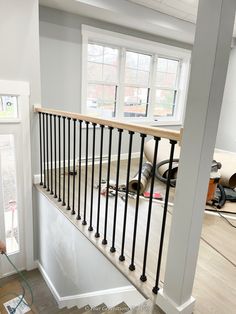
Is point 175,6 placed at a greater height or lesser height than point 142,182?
greater

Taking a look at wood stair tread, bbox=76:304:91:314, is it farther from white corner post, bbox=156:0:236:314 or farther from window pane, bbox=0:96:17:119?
window pane, bbox=0:96:17:119

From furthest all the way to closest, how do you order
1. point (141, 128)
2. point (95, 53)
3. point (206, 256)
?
1. point (95, 53)
2. point (206, 256)
3. point (141, 128)

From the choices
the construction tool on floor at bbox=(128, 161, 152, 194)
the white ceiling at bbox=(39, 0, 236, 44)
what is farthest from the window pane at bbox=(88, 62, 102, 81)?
the construction tool on floor at bbox=(128, 161, 152, 194)

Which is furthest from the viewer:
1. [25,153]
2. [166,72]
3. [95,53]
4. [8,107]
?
[166,72]

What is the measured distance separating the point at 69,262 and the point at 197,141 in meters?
1.98

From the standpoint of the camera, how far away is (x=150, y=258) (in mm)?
1689

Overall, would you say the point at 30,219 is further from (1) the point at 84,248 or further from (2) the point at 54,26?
(2) the point at 54,26

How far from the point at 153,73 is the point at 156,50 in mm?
416

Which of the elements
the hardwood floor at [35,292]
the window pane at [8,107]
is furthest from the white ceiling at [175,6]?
the hardwood floor at [35,292]

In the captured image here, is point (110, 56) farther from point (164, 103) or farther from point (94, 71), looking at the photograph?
point (164, 103)

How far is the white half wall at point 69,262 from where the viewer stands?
1.75 meters

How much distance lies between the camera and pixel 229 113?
4883 millimetres

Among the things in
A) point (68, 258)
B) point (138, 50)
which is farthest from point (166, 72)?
point (68, 258)

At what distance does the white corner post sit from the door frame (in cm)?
219
